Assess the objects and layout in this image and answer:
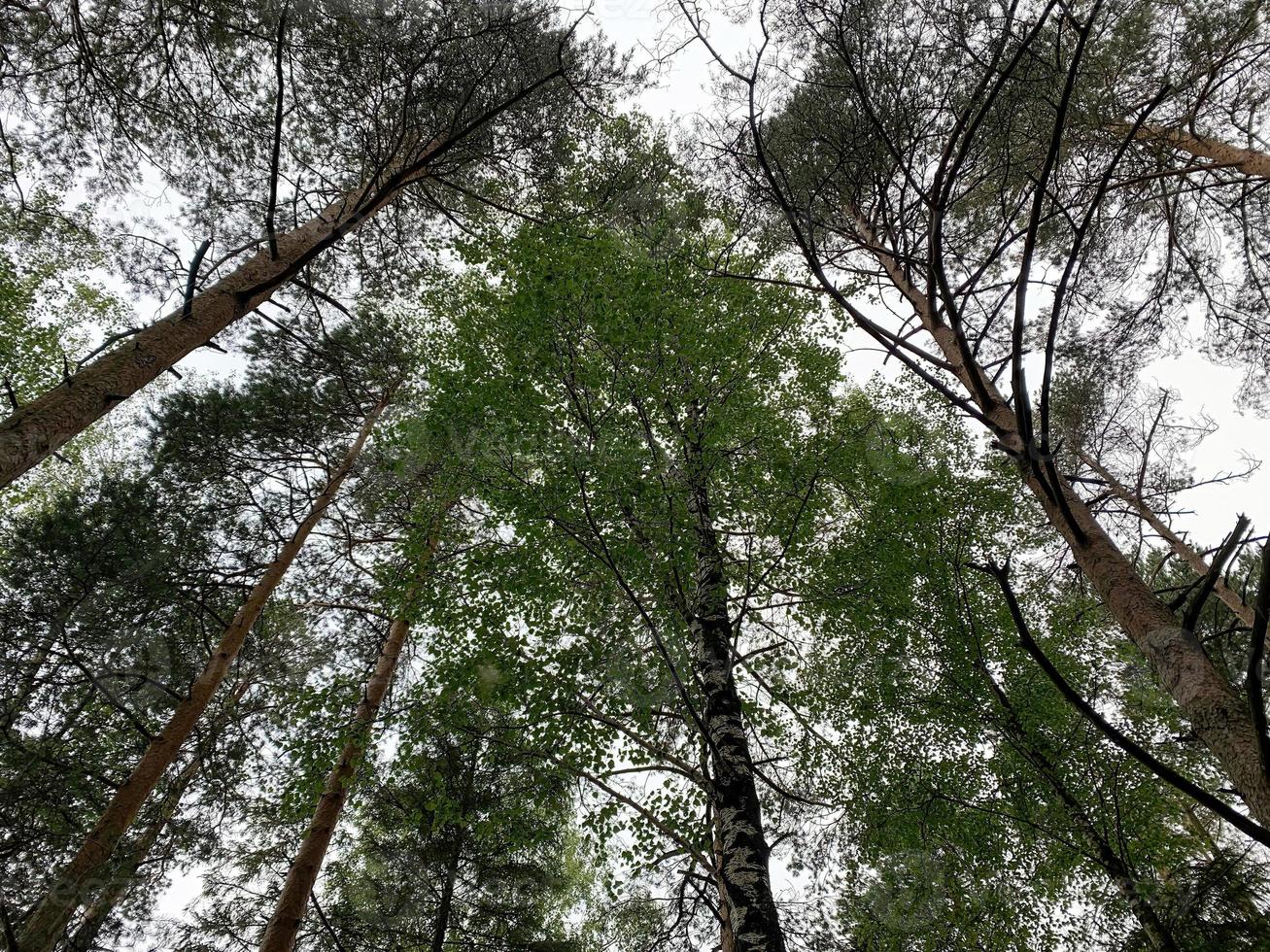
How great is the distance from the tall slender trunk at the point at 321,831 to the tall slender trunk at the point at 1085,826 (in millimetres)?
5753

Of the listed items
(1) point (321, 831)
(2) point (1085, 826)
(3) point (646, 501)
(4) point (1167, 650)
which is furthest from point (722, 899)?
(1) point (321, 831)

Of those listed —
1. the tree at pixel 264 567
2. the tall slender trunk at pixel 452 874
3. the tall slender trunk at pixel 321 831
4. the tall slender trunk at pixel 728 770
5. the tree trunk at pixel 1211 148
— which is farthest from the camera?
the tall slender trunk at pixel 452 874

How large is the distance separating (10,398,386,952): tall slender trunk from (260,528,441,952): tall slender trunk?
1.47 m

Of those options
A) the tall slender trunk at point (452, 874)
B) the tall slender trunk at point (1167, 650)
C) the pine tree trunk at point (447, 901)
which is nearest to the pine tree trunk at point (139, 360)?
the tall slender trunk at point (1167, 650)

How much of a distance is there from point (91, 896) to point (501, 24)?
793cm

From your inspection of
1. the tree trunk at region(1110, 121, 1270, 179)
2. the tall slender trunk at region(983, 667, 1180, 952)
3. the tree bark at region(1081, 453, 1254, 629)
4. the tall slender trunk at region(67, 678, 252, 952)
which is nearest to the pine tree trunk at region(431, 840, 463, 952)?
the tall slender trunk at region(67, 678, 252, 952)

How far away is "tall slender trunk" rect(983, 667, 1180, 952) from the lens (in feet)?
14.9

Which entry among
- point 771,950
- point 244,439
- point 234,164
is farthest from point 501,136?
point 771,950

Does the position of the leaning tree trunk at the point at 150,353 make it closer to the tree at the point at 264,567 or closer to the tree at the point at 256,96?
the tree at the point at 256,96

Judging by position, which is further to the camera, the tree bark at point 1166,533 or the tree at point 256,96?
the tree bark at point 1166,533

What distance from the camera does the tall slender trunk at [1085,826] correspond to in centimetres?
454

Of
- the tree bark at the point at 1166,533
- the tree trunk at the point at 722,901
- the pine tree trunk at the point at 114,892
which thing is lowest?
the tree trunk at the point at 722,901

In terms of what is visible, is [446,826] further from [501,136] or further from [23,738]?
[501,136]

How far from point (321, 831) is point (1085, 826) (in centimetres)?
727
